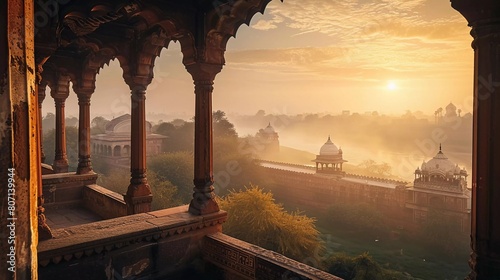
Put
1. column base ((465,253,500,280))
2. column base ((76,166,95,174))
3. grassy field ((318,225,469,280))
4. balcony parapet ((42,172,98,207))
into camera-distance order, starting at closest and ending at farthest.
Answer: column base ((465,253,500,280))
balcony parapet ((42,172,98,207))
column base ((76,166,95,174))
grassy field ((318,225,469,280))

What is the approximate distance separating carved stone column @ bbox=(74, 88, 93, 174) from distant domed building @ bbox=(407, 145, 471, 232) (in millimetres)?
25669

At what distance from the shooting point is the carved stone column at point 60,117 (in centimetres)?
1084

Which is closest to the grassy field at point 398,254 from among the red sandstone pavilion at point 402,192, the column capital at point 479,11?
the red sandstone pavilion at point 402,192

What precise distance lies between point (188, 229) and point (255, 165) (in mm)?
34747

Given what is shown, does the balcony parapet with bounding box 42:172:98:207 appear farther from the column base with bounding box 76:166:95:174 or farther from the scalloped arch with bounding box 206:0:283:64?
the scalloped arch with bounding box 206:0:283:64

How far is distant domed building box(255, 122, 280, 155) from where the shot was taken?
213ft

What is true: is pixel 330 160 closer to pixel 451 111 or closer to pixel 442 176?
pixel 442 176

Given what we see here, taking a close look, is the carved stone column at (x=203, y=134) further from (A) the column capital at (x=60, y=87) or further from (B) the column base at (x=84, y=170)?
(A) the column capital at (x=60, y=87)

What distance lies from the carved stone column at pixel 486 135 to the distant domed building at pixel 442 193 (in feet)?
91.0

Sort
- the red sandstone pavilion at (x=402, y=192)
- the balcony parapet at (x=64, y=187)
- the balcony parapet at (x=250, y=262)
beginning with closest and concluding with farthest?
the balcony parapet at (x=250, y=262), the balcony parapet at (x=64, y=187), the red sandstone pavilion at (x=402, y=192)

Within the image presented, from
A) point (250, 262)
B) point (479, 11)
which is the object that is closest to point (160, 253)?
point (250, 262)

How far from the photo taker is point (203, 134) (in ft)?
18.0

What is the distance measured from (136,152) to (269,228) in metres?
15.4

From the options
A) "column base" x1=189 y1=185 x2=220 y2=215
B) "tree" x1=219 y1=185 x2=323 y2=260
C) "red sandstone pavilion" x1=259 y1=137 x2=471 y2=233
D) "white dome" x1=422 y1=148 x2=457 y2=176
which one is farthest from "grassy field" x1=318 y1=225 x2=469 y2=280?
"column base" x1=189 y1=185 x2=220 y2=215
